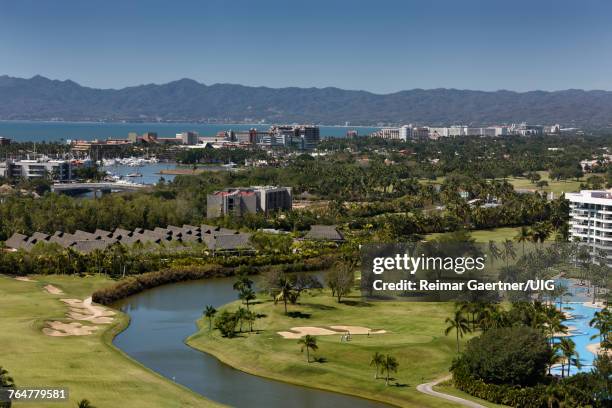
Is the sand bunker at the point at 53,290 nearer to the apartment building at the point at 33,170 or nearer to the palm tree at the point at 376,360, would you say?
the palm tree at the point at 376,360

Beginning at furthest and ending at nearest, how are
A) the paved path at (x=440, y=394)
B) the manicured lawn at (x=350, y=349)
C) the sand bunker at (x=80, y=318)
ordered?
the sand bunker at (x=80, y=318), the manicured lawn at (x=350, y=349), the paved path at (x=440, y=394)

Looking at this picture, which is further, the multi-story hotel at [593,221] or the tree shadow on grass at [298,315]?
the multi-story hotel at [593,221]

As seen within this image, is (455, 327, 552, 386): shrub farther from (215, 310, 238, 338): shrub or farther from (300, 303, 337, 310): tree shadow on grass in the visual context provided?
(300, 303, 337, 310): tree shadow on grass

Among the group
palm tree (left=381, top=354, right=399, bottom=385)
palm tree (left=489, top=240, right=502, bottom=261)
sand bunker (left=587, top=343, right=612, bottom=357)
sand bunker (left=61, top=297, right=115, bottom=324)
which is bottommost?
sand bunker (left=61, top=297, right=115, bottom=324)

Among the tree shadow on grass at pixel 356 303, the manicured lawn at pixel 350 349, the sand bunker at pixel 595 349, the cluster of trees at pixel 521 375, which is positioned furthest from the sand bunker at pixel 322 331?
the sand bunker at pixel 595 349

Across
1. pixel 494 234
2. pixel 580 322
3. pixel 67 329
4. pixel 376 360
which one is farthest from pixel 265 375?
pixel 494 234

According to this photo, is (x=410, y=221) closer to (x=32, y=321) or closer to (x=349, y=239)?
(x=349, y=239)

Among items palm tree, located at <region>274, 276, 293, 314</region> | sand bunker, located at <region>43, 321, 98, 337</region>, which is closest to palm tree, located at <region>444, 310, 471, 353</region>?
palm tree, located at <region>274, 276, 293, 314</region>

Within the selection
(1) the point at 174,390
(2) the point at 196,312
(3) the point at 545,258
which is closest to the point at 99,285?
(2) the point at 196,312
